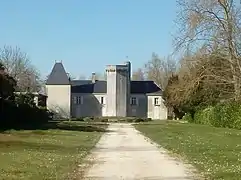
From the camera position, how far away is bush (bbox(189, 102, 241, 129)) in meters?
50.3

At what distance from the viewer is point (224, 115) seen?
54875 mm

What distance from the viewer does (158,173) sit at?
51.1 feet

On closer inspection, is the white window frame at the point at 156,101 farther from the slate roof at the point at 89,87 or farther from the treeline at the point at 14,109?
the treeline at the point at 14,109

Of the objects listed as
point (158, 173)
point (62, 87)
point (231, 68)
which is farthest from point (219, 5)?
point (62, 87)

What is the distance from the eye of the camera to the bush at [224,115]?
165 ft

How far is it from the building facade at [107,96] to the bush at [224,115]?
130 feet

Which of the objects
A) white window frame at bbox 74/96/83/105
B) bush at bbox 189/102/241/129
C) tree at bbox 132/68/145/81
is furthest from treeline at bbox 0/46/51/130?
tree at bbox 132/68/145/81

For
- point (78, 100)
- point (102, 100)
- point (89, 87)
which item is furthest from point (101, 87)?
point (78, 100)

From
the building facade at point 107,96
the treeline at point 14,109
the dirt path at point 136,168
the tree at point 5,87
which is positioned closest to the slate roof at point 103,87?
the building facade at point 107,96

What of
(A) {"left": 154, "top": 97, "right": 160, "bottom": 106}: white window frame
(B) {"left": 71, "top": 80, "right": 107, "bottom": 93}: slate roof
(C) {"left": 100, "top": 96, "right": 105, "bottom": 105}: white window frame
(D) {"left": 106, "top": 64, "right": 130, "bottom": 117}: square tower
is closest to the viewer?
(D) {"left": 106, "top": 64, "right": 130, "bottom": 117}: square tower

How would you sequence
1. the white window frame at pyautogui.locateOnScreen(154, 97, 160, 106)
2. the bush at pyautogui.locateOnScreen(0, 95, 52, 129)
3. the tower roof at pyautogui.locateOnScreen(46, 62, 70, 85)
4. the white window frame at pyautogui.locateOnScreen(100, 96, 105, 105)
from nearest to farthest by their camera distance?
the bush at pyautogui.locateOnScreen(0, 95, 52, 129) → the tower roof at pyautogui.locateOnScreen(46, 62, 70, 85) → the white window frame at pyautogui.locateOnScreen(100, 96, 105, 105) → the white window frame at pyautogui.locateOnScreen(154, 97, 160, 106)

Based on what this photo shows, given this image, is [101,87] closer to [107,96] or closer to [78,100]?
[107,96]

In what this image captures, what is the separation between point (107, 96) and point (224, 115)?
2132 inches

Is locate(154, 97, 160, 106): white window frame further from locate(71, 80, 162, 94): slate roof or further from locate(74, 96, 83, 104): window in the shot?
locate(74, 96, 83, 104): window
